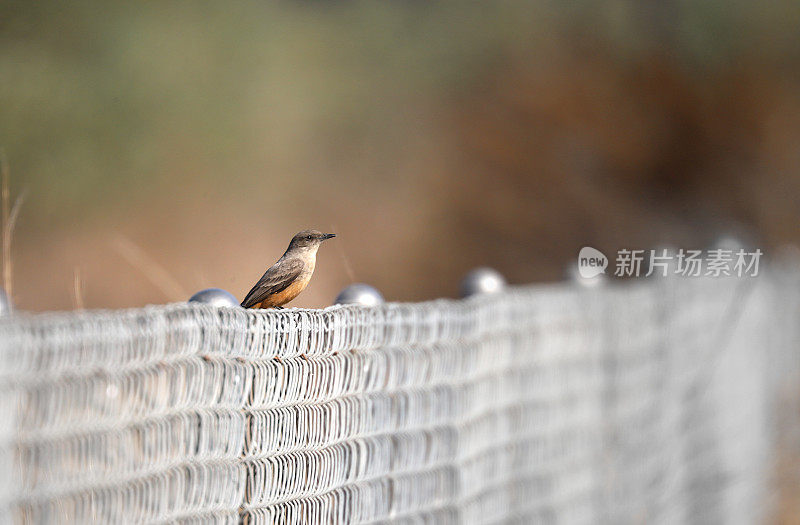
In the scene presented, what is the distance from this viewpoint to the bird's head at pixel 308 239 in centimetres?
272

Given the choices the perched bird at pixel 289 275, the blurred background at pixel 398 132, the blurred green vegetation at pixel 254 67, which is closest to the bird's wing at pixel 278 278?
the perched bird at pixel 289 275

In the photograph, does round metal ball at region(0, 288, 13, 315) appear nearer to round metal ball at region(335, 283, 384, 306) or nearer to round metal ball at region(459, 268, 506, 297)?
round metal ball at region(335, 283, 384, 306)

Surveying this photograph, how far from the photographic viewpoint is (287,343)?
199cm

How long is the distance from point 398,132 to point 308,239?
494 inches

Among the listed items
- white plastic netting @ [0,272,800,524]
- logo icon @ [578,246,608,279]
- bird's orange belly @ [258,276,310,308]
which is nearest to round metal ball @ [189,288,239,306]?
white plastic netting @ [0,272,800,524]

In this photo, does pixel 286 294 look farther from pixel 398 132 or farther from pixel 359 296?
pixel 398 132

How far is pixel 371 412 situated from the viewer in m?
2.31

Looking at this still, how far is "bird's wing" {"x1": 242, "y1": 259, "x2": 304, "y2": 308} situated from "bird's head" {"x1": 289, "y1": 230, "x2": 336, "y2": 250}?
0.06 meters

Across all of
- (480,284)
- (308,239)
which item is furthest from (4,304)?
(480,284)

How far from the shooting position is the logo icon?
4.14 meters

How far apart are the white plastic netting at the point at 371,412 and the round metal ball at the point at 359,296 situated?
0.13m

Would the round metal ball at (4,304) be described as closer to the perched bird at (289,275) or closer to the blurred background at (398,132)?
the perched bird at (289,275)

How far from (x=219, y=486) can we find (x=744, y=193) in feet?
49.3

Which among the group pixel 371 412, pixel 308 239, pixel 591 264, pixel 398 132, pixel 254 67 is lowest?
pixel 371 412
